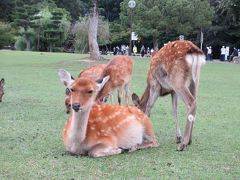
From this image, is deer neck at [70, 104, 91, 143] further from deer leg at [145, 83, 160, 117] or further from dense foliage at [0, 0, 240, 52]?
dense foliage at [0, 0, 240, 52]

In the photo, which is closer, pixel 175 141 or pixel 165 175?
pixel 165 175

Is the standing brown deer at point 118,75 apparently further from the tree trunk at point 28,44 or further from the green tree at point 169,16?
the tree trunk at point 28,44

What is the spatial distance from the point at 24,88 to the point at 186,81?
969 centimetres

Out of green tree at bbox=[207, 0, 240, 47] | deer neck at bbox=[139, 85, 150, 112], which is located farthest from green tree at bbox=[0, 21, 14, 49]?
deer neck at bbox=[139, 85, 150, 112]

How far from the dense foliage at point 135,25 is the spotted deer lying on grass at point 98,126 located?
124 ft

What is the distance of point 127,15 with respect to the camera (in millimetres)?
60906

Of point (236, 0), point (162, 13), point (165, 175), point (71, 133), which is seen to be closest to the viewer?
point (165, 175)

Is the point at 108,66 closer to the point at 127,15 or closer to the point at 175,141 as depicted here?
the point at 175,141

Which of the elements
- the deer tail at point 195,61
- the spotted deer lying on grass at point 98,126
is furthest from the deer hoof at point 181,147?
the deer tail at point 195,61

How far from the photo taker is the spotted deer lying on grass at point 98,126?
20.5 feet

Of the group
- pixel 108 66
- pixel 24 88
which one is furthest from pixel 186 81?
pixel 24 88

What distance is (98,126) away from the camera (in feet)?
22.1

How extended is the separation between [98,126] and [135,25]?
52619 mm

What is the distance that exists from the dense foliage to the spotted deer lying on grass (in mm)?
37761
